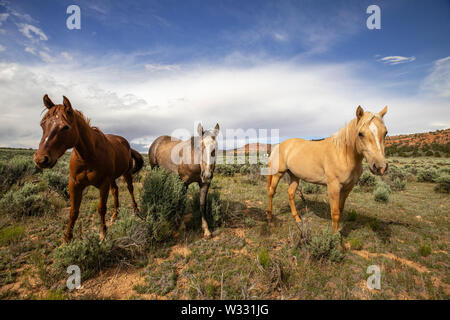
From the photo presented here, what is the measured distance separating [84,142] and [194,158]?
2.01m

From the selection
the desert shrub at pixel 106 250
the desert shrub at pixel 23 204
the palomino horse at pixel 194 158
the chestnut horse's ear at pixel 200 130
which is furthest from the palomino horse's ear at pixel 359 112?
the desert shrub at pixel 23 204

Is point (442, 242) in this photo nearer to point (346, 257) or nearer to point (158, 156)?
point (346, 257)

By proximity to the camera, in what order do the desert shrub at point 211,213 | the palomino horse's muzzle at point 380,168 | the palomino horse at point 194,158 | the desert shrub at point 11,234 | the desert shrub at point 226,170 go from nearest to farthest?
the palomino horse's muzzle at point 380,168 → the desert shrub at point 11,234 → the palomino horse at point 194,158 → the desert shrub at point 211,213 → the desert shrub at point 226,170

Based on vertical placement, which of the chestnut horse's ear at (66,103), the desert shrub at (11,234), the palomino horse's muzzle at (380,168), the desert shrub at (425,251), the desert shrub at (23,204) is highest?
the chestnut horse's ear at (66,103)

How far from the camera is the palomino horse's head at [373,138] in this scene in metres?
2.75

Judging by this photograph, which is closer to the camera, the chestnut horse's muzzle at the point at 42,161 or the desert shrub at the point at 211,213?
the chestnut horse's muzzle at the point at 42,161

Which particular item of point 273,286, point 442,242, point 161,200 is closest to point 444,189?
point 442,242

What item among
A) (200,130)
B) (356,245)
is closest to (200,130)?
(200,130)

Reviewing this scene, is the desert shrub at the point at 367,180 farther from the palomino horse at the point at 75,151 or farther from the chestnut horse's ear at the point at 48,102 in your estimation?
the chestnut horse's ear at the point at 48,102

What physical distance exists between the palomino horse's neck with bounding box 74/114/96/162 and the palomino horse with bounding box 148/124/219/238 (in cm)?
168

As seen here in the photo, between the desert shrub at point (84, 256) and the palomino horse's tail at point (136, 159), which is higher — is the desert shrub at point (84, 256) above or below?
below

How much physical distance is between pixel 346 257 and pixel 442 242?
2.83m

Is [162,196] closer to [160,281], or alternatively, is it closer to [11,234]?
[160,281]

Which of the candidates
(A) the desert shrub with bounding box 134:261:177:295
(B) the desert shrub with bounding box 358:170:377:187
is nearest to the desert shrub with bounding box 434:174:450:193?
(B) the desert shrub with bounding box 358:170:377:187
